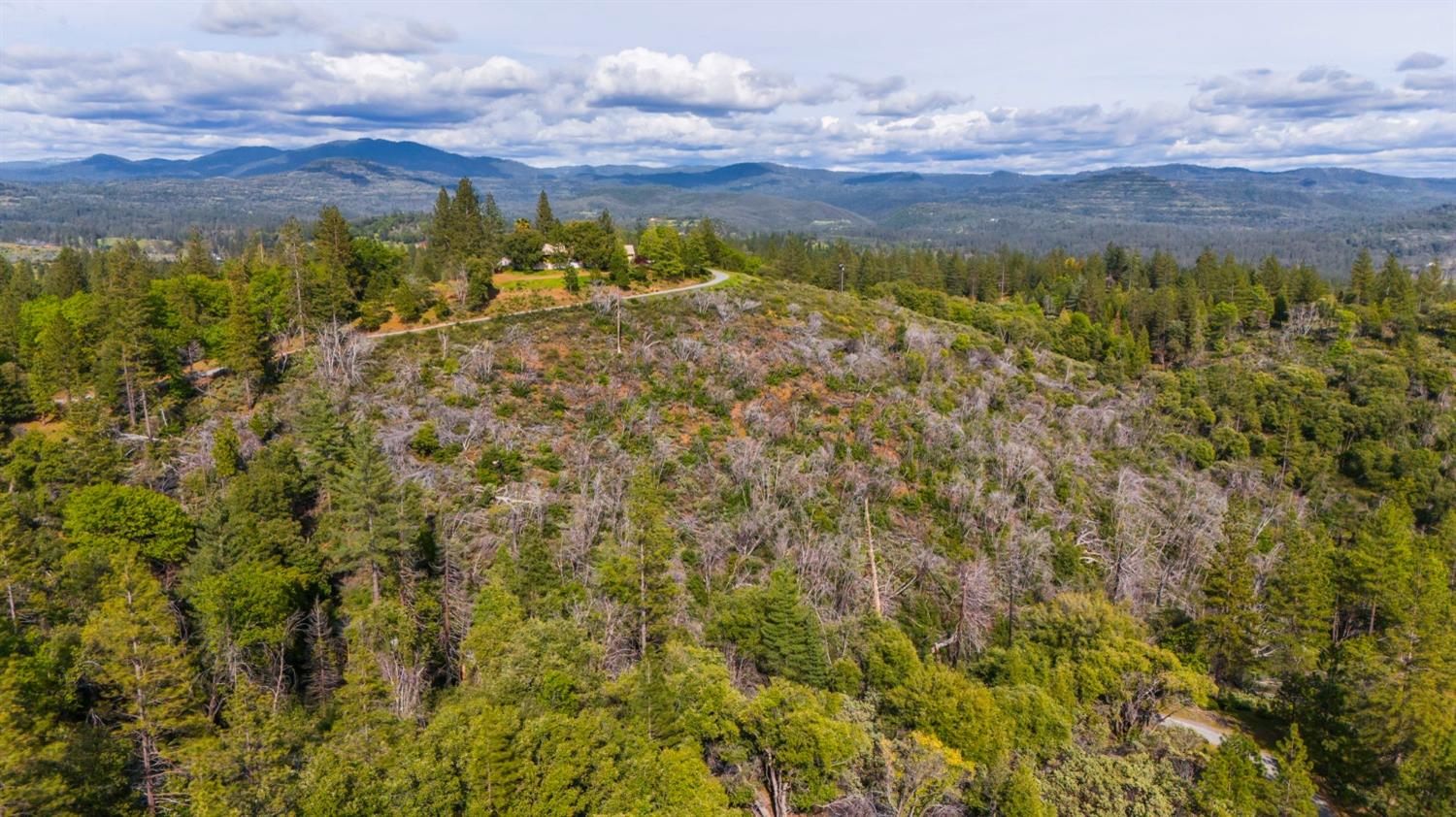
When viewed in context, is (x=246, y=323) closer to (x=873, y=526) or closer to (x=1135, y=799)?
(x=873, y=526)

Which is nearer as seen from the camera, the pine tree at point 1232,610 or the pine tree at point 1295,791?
the pine tree at point 1295,791

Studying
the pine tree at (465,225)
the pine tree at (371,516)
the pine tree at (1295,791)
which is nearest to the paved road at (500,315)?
the pine tree at (465,225)

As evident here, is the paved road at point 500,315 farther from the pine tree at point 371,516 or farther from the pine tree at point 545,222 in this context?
the pine tree at point 371,516

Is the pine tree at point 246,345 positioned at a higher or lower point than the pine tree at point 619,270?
lower

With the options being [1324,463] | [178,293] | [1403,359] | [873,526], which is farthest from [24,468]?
[1403,359]

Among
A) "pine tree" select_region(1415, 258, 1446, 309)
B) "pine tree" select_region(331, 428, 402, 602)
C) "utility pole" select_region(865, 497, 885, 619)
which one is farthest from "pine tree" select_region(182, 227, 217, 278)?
"pine tree" select_region(1415, 258, 1446, 309)

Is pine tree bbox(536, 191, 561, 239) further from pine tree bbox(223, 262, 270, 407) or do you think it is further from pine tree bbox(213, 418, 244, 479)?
pine tree bbox(213, 418, 244, 479)
